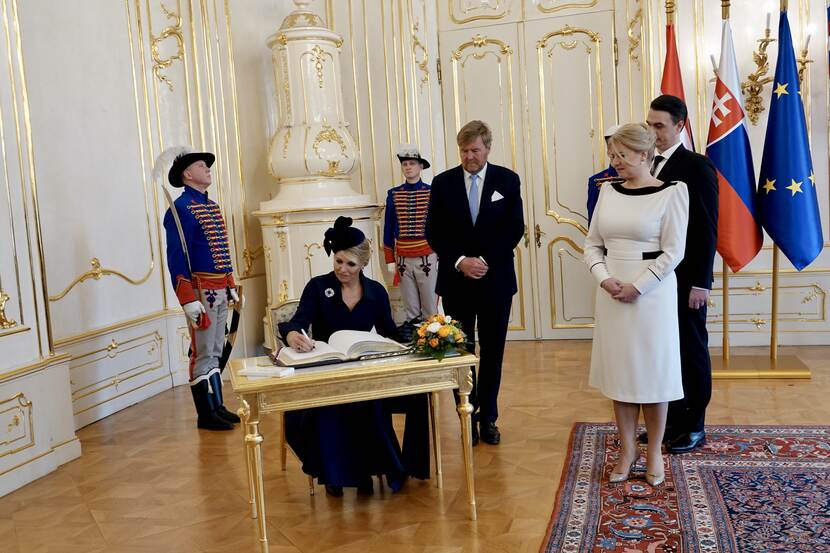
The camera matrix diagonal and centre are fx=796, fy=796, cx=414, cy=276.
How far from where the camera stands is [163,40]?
6.18 m

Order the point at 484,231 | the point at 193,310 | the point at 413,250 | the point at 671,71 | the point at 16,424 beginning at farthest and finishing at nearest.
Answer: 1. the point at 413,250
2. the point at 671,71
3. the point at 193,310
4. the point at 484,231
5. the point at 16,424

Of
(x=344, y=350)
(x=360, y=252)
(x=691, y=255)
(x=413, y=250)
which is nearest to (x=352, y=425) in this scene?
(x=344, y=350)

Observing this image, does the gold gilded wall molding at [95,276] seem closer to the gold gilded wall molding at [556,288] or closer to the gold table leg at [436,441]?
the gold table leg at [436,441]

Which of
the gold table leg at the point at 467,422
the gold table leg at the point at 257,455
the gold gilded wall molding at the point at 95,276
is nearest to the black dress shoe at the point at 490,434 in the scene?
the gold table leg at the point at 467,422

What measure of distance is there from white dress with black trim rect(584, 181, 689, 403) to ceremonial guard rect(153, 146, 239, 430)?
2516 mm

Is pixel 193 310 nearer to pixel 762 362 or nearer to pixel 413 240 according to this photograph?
pixel 413 240

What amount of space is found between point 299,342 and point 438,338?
58 cm

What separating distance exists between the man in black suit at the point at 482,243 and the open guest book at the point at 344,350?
94 cm

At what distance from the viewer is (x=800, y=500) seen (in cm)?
326

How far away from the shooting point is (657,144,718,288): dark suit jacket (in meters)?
3.66

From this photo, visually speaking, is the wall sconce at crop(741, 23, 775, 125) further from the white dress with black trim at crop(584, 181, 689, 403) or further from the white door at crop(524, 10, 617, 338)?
the white dress with black trim at crop(584, 181, 689, 403)

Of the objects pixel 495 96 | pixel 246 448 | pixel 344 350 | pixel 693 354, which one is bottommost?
pixel 246 448

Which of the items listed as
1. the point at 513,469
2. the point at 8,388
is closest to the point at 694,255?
the point at 513,469

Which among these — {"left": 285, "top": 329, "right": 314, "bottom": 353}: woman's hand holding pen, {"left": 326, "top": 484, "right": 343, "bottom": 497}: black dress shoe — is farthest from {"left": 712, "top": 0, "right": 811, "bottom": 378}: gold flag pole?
{"left": 285, "top": 329, "right": 314, "bottom": 353}: woman's hand holding pen
